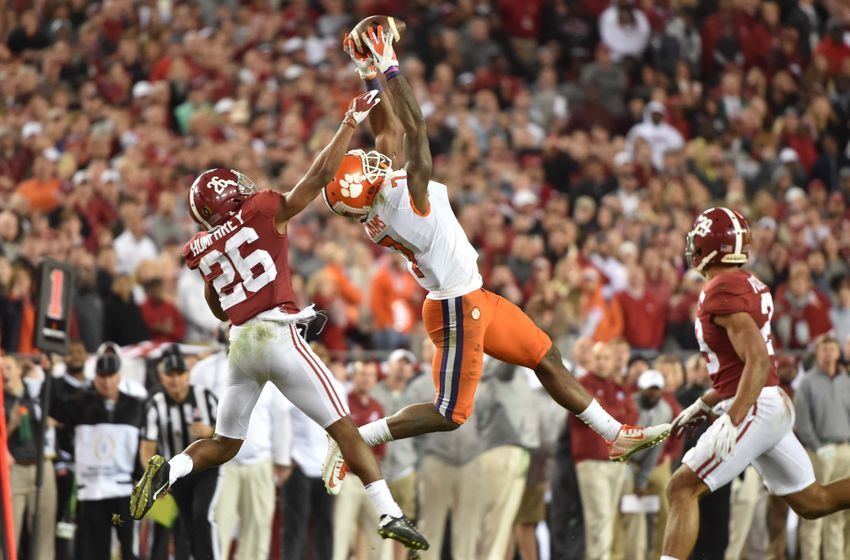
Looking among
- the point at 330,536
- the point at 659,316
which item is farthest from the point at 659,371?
the point at 330,536

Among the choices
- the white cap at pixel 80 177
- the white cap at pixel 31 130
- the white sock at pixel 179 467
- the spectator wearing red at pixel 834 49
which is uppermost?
the spectator wearing red at pixel 834 49

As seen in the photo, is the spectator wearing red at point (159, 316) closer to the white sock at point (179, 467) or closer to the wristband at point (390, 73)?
the white sock at point (179, 467)

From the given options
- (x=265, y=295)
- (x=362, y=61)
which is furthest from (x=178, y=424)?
(x=362, y=61)

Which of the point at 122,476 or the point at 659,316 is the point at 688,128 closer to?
the point at 659,316

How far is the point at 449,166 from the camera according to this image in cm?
1911

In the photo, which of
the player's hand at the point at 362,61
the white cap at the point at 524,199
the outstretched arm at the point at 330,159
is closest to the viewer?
the outstretched arm at the point at 330,159

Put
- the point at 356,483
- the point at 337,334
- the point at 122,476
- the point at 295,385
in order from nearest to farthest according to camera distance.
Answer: the point at 295,385 → the point at 122,476 → the point at 356,483 → the point at 337,334

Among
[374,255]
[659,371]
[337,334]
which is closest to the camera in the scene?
[659,371]

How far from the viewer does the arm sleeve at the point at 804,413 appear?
14469mm

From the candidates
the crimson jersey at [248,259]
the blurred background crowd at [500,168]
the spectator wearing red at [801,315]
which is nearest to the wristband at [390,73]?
the crimson jersey at [248,259]

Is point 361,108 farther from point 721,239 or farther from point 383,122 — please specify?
point 721,239

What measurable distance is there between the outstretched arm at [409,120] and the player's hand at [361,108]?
23cm

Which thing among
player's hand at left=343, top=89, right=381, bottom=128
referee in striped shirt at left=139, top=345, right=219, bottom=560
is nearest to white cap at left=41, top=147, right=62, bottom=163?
referee in striped shirt at left=139, top=345, right=219, bottom=560

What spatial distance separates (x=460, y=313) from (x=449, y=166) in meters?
9.26
